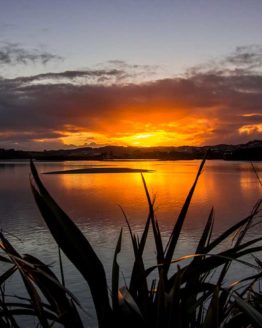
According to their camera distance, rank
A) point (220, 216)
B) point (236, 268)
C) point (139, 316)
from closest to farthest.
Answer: point (139, 316) < point (236, 268) < point (220, 216)

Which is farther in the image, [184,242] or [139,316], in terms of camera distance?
[184,242]

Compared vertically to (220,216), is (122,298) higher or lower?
higher

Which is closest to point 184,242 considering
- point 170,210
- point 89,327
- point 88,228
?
point 88,228

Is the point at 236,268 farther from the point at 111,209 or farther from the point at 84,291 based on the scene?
the point at 111,209

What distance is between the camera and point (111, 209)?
18812 millimetres

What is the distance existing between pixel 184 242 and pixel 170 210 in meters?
7.16

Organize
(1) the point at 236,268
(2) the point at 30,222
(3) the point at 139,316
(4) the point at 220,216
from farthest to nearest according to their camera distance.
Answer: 1. (4) the point at 220,216
2. (2) the point at 30,222
3. (1) the point at 236,268
4. (3) the point at 139,316

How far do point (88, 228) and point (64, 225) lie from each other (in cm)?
1268

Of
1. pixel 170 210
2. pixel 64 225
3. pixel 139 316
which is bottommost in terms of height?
pixel 170 210

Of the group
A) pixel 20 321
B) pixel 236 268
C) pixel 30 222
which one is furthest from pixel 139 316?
pixel 30 222

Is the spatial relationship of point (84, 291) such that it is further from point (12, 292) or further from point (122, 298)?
point (122, 298)

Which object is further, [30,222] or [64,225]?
[30,222]

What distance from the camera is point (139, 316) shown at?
115 cm

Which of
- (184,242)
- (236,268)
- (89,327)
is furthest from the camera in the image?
(184,242)
